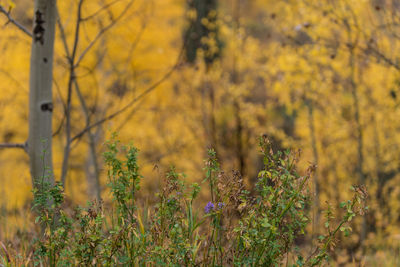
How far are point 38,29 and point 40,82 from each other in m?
0.32

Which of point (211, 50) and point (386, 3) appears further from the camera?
point (211, 50)

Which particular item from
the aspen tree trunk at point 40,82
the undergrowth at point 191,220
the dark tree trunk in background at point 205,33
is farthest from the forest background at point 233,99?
the undergrowth at point 191,220

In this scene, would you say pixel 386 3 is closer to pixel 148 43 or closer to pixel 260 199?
pixel 260 199

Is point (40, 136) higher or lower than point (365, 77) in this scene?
lower

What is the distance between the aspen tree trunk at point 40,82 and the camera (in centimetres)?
258

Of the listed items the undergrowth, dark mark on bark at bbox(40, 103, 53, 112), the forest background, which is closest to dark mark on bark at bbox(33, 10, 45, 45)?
dark mark on bark at bbox(40, 103, 53, 112)

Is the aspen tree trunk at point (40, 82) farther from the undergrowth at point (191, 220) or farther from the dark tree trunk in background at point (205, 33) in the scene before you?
the dark tree trunk in background at point (205, 33)

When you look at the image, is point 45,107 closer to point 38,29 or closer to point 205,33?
point 38,29

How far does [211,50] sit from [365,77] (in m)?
3.28

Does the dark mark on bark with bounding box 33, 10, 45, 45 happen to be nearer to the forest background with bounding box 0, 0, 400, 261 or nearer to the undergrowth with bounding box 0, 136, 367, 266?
the undergrowth with bounding box 0, 136, 367, 266

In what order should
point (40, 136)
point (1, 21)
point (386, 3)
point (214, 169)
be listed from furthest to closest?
point (1, 21)
point (386, 3)
point (40, 136)
point (214, 169)

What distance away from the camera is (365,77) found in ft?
24.3

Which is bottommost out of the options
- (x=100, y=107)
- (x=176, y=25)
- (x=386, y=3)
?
(x=386, y=3)

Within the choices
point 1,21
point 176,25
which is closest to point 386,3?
point 1,21
